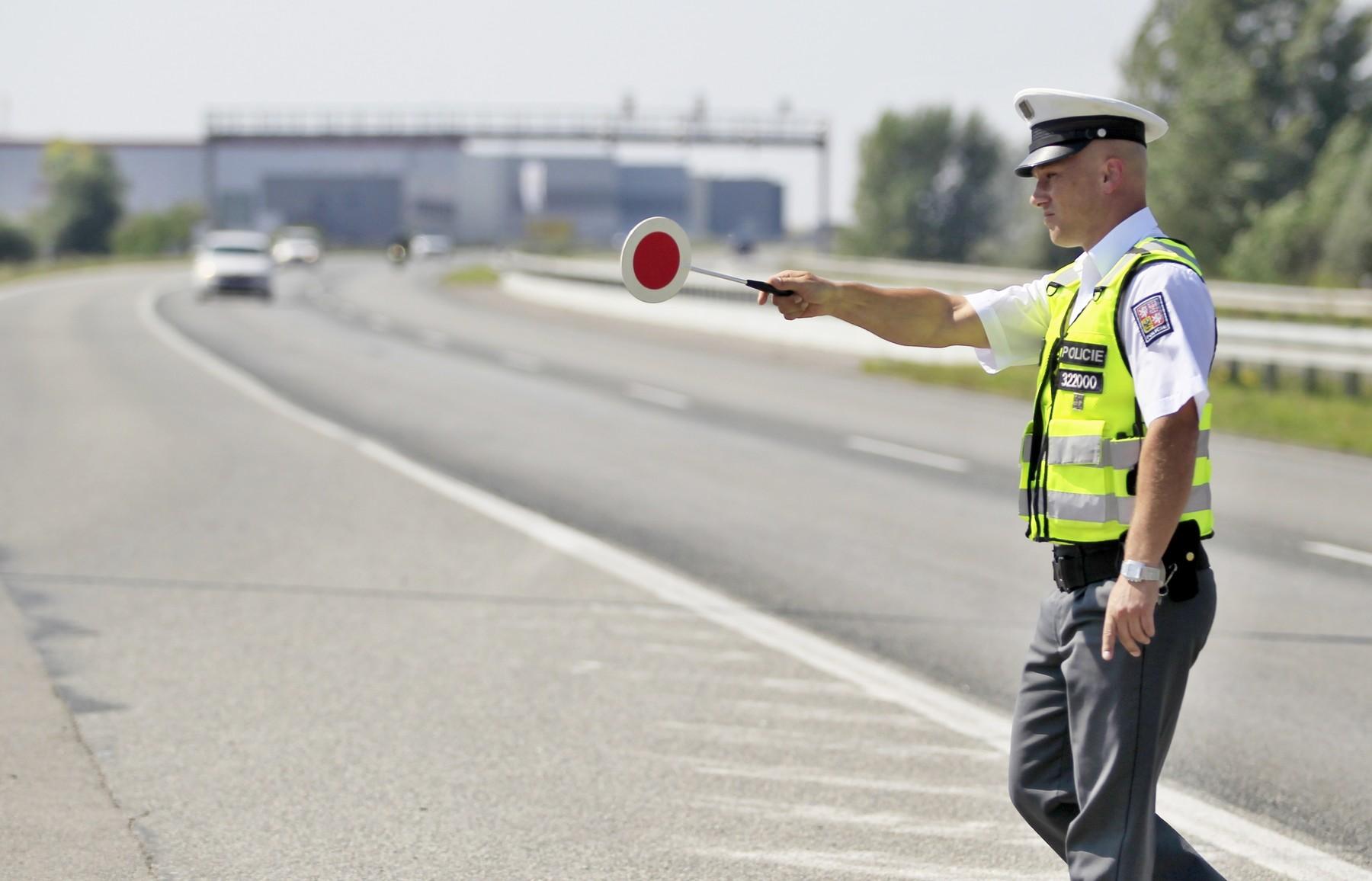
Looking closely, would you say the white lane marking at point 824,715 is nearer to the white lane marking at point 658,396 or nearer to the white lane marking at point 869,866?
the white lane marking at point 869,866

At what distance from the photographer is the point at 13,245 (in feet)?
310

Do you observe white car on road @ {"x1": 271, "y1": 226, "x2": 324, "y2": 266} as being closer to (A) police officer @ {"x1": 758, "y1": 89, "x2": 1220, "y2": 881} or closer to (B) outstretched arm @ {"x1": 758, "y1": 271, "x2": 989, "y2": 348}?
(B) outstretched arm @ {"x1": 758, "y1": 271, "x2": 989, "y2": 348}

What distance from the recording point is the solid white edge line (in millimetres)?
4641

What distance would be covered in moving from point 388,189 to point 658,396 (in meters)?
119

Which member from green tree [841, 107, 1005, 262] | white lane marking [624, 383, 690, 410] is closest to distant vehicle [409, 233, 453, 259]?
green tree [841, 107, 1005, 262]

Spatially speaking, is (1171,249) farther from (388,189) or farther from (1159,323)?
(388,189)

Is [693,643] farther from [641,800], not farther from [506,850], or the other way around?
[506,850]

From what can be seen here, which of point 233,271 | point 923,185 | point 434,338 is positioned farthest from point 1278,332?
point 923,185

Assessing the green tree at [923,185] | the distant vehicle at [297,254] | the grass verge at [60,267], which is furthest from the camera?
the green tree at [923,185]

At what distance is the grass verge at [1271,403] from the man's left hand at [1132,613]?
44.1 feet

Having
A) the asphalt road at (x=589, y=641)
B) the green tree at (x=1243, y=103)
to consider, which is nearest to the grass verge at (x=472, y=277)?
the green tree at (x=1243, y=103)

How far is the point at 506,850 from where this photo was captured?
4543 mm

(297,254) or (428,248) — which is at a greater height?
(297,254)

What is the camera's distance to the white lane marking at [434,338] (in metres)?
28.8
